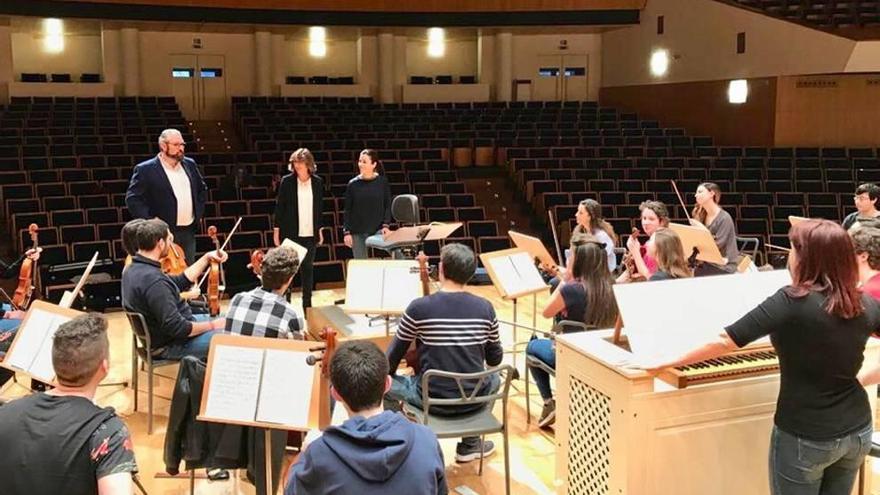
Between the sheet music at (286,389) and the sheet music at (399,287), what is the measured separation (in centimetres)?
142

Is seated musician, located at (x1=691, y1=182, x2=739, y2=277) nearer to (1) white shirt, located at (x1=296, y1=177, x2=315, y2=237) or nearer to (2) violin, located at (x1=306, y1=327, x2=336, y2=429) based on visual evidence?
(1) white shirt, located at (x1=296, y1=177, x2=315, y2=237)

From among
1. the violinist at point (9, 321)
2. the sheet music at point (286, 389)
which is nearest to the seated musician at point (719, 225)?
the sheet music at point (286, 389)

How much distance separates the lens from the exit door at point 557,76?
55.2ft

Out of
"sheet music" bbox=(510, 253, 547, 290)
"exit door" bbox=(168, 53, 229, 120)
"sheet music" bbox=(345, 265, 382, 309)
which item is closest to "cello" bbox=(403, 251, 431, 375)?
"sheet music" bbox=(345, 265, 382, 309)

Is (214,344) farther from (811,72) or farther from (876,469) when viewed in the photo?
(811,72)

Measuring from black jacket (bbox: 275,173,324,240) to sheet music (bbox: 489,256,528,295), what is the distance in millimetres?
1797

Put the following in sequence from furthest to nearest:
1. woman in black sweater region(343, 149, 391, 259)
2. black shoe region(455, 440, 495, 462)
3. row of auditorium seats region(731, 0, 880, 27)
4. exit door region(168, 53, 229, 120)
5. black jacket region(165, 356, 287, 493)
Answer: exit door region(168, 53, 229, 120) → row of auditorium seats region(731, 0, 880, 27) → woman in black sweater region(343, 149, 391, 259) → black shoe region(455, 440, 495, 462) → black jacket region(165, 356, 287, 493)

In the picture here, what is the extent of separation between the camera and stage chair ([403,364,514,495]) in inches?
115

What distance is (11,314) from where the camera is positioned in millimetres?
4270

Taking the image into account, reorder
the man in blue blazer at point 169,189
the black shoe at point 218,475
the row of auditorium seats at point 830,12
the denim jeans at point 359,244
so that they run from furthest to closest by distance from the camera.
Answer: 1. the row of auditorium seats at point 830,12
2. the denim jeans at point 359,244
3. the man in blue blazer at point 169,189
4. the black shoe at point 218,475

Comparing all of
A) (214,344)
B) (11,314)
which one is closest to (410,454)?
(214,344)

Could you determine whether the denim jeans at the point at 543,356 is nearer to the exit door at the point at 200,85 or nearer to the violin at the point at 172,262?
the violin at the point at 172,262

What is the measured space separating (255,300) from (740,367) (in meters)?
1.82

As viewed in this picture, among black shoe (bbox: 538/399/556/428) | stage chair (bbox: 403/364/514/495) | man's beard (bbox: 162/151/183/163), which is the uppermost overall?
man's beard (bbox: 162/151/183/163)
